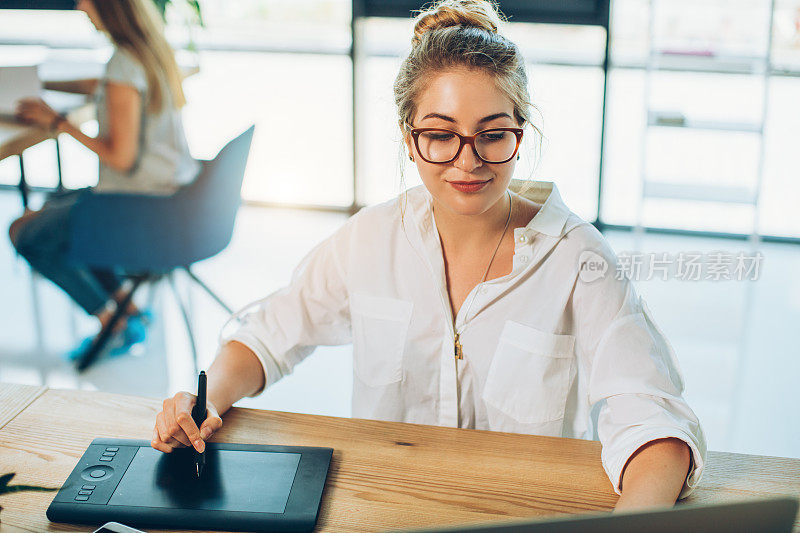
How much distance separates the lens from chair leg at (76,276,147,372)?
2.70 m

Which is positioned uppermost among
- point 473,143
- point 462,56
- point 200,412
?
point 462,56

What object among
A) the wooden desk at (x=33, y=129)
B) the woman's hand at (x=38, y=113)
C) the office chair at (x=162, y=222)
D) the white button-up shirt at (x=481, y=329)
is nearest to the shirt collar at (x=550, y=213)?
the white button-up shirt at (x=481, y=329)

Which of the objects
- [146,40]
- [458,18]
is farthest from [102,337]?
[458,18]

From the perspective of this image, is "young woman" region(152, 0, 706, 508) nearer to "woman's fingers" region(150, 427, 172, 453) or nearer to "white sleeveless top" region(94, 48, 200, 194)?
"woman's fingers" region(150, 427, 172, 453)

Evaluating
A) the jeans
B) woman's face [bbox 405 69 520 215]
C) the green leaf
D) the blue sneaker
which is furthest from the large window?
the green leaf

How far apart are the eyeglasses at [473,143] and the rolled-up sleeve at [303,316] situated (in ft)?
0.95

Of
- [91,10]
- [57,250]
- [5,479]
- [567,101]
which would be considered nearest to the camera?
[5,479]

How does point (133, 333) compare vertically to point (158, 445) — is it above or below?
below

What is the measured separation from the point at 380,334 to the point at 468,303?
18 cm

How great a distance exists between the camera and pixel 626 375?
41.4 inches

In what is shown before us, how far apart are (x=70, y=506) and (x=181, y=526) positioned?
139 millimetres

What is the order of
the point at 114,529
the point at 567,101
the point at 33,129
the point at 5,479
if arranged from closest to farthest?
the point at 114,529 → the point at 5,479 → the point at 33,129 → the point at 567,101

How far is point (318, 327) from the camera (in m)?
1.39

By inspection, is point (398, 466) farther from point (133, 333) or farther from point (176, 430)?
point (133, 333)
